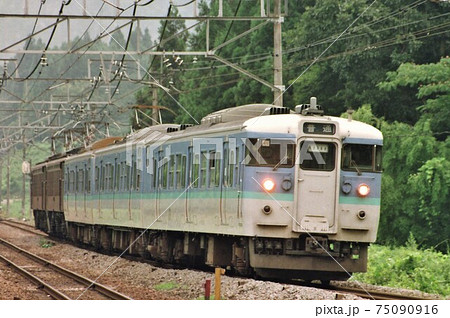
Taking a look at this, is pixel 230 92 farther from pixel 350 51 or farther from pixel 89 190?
pixel 89 190

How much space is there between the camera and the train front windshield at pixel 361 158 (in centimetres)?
1766

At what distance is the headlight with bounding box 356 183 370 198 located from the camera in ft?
57.9

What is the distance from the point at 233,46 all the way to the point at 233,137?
137ft

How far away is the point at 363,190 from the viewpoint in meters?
17.7

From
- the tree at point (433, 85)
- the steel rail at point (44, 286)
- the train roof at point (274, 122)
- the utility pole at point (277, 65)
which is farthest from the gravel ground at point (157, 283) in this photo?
Result: the tree at point (433, 85)

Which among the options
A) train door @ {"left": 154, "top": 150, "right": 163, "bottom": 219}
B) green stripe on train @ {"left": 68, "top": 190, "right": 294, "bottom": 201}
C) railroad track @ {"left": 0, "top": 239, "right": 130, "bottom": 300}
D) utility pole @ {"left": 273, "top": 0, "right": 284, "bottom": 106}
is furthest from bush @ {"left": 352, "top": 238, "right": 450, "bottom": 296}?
railroad track @ {"left": 0, "top": 239, "right": 130, "bottom": 300}

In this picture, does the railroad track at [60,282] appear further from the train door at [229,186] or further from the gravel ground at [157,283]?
the train door at [229,186]

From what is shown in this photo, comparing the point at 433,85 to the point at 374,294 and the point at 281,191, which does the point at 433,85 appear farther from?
the point at 374,294

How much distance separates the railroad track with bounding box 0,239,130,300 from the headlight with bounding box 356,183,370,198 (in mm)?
4418

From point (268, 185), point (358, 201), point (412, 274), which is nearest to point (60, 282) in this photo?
point (268, 185)

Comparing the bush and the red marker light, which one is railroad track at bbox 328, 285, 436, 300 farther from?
the red marker light

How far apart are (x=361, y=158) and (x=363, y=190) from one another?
54 centimetres

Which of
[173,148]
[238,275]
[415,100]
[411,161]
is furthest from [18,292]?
[415,100]

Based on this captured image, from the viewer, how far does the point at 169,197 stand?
2178cm
